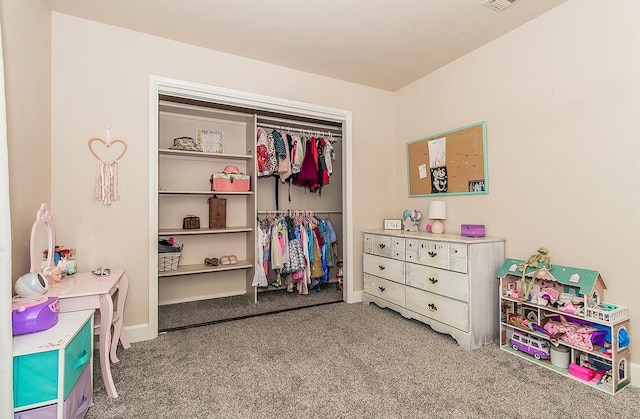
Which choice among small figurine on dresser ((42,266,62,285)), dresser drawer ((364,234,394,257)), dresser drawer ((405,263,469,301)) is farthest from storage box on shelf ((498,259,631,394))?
small figurine on dresser ((42,266,62,285))

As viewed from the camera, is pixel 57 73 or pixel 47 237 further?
pixel 57 73

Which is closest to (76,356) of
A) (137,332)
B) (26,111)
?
(137,332)

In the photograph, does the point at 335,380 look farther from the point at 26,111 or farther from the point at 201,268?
the point at 26,111

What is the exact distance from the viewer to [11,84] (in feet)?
5.52

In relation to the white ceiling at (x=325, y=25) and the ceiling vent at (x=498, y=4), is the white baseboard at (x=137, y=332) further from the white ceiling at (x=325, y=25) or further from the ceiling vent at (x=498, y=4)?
the ceiling vent at (x=498, y=4)

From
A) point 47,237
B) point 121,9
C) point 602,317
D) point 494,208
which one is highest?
point 121,9

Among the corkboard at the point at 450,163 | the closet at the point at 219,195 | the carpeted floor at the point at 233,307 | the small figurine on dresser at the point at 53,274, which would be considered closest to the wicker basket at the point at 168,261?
the closet at the point at 219,195

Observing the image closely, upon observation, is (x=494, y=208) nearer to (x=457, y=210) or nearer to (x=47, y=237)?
(x=457, y=210)

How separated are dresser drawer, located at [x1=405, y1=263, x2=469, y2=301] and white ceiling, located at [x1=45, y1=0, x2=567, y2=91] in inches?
76.7

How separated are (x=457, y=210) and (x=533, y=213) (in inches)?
26.6

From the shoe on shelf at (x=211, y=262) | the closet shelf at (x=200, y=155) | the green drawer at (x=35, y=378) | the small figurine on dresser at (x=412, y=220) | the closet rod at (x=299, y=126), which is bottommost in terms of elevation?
the green drawer at (x=35, y=378)

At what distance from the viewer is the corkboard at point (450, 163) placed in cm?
271

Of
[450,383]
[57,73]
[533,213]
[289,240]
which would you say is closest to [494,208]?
[533,213]

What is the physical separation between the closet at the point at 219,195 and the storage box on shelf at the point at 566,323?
5.62 ft
